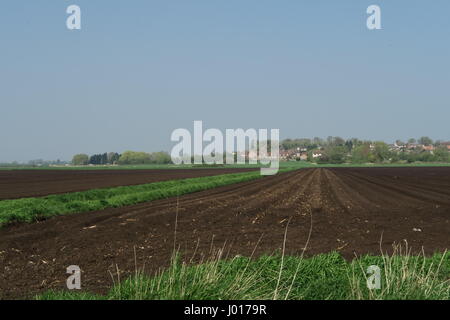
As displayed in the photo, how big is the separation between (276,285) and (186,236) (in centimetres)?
669

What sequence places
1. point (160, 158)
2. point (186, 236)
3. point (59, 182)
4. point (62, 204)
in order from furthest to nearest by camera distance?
point (160, 158), point (59, 182), point (62, 204), point (186, 236)

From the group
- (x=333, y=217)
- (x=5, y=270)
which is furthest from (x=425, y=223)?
(x=5, y=270)

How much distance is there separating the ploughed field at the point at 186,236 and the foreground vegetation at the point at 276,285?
736 millimetres

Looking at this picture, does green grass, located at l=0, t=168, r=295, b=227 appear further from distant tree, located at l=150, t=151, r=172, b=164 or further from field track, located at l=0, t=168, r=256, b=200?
distant tree, located at l=150, t=151, r=172, b=164

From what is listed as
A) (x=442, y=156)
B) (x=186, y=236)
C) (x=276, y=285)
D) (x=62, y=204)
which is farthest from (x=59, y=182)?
(x=442, y=156)

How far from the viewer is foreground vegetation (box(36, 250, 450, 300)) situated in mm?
5797

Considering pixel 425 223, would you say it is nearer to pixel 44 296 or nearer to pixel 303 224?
pixel 303 224

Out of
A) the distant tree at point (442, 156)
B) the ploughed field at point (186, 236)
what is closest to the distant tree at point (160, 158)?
the distant tree at point (442, 156)

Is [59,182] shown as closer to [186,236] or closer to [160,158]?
[186,236]

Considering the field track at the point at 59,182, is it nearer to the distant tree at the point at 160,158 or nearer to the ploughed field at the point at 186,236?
the ploughed field at the point at 186,236

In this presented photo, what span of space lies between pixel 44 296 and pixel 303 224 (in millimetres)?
10262

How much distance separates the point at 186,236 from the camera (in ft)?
44.2

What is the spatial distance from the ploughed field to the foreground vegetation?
74cm

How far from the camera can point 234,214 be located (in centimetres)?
1845
